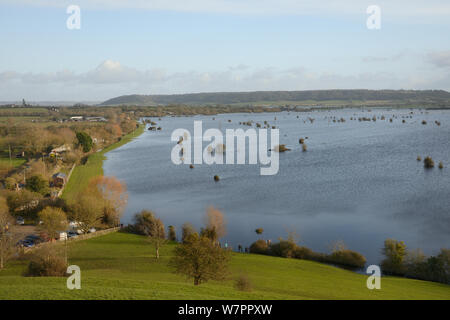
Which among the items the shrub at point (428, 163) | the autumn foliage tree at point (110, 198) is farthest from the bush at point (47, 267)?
the shrub at point (428, 163)

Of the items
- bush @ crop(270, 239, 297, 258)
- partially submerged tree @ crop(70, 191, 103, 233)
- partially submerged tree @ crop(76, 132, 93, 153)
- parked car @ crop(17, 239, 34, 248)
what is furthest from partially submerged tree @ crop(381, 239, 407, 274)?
partially submerged tree @ crop(76, 132, 93, 153)

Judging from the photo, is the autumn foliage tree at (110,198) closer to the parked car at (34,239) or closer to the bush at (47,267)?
the parked car at (34,239)

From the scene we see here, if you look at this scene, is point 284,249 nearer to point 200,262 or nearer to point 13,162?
point 200,262

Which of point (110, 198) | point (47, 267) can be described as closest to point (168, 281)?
point (47, 267)

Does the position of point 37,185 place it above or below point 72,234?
above
